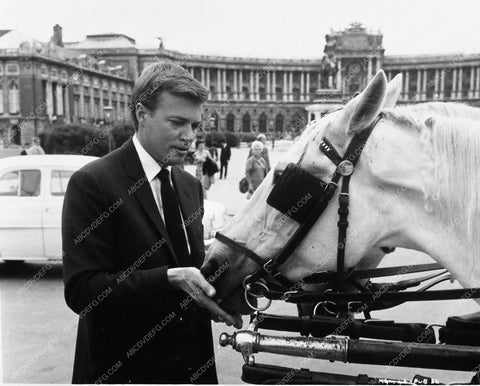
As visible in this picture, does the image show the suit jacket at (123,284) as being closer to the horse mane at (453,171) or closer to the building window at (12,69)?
the horse mane at (453,171)

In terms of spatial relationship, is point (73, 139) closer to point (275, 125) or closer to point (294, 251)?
point (294, 251)

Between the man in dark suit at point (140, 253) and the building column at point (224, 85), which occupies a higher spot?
the building column at point (224, 85)

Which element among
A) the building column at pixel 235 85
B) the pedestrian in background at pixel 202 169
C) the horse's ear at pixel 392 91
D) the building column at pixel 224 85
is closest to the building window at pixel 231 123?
the building column at pixel 235 85

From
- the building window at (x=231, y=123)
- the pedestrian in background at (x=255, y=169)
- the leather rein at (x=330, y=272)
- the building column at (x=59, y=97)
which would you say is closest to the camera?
the leather rein at (x=330, y=272)

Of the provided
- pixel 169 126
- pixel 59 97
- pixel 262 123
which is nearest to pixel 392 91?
pixel 169 126

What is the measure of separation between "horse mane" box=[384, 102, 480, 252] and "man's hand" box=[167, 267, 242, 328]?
0.81 meters

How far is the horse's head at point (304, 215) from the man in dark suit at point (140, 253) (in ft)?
0.59

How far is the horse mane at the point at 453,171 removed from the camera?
1815 mm

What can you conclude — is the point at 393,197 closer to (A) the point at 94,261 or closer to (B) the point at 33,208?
(A) the point at 94,261

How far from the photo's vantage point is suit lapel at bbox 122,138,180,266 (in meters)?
2.24

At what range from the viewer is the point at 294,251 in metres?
1.93

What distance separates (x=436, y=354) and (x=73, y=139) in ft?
111

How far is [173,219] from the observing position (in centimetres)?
233

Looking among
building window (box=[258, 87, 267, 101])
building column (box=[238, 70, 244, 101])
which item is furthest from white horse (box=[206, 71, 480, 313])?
building window (box=[258, 87, 267, 101])
